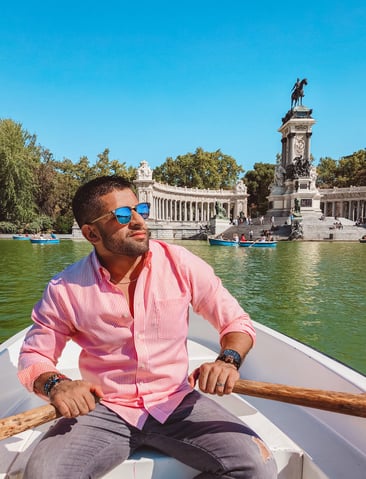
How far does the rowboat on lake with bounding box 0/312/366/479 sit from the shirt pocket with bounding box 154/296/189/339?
1.28ft

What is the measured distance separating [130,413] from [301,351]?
1578mm

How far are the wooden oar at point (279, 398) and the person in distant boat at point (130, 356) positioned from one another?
67 millimetres

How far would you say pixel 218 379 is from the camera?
156cm

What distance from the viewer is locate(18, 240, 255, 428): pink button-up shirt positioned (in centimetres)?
166

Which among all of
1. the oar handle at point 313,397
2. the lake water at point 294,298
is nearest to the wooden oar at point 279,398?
the oar handle at point 313,397

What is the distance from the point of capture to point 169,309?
1725mm

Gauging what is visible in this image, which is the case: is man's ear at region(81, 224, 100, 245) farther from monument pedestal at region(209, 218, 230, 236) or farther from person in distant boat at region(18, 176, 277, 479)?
monument pedestal at region(209, 218, 230, 236)

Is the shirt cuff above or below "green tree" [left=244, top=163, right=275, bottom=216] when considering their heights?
below

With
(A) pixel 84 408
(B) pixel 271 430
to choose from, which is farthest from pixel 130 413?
(B) pixel 271 430

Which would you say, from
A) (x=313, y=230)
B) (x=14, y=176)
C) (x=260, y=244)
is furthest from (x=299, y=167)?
(x=14, y=176)

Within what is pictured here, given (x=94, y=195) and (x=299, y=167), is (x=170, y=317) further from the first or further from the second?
(x=299, y=167)

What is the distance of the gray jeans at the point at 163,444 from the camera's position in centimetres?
147

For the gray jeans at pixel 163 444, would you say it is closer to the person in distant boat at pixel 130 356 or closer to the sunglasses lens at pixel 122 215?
the person in distant boat at pixel 130 356

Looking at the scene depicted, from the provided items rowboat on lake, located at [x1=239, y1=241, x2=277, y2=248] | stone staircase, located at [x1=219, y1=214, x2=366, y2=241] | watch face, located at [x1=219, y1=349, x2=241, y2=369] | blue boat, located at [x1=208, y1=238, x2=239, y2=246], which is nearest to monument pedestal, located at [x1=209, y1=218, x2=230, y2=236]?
stone staircase, located at [x1=219, y1=214, x2=366, y2=241]
